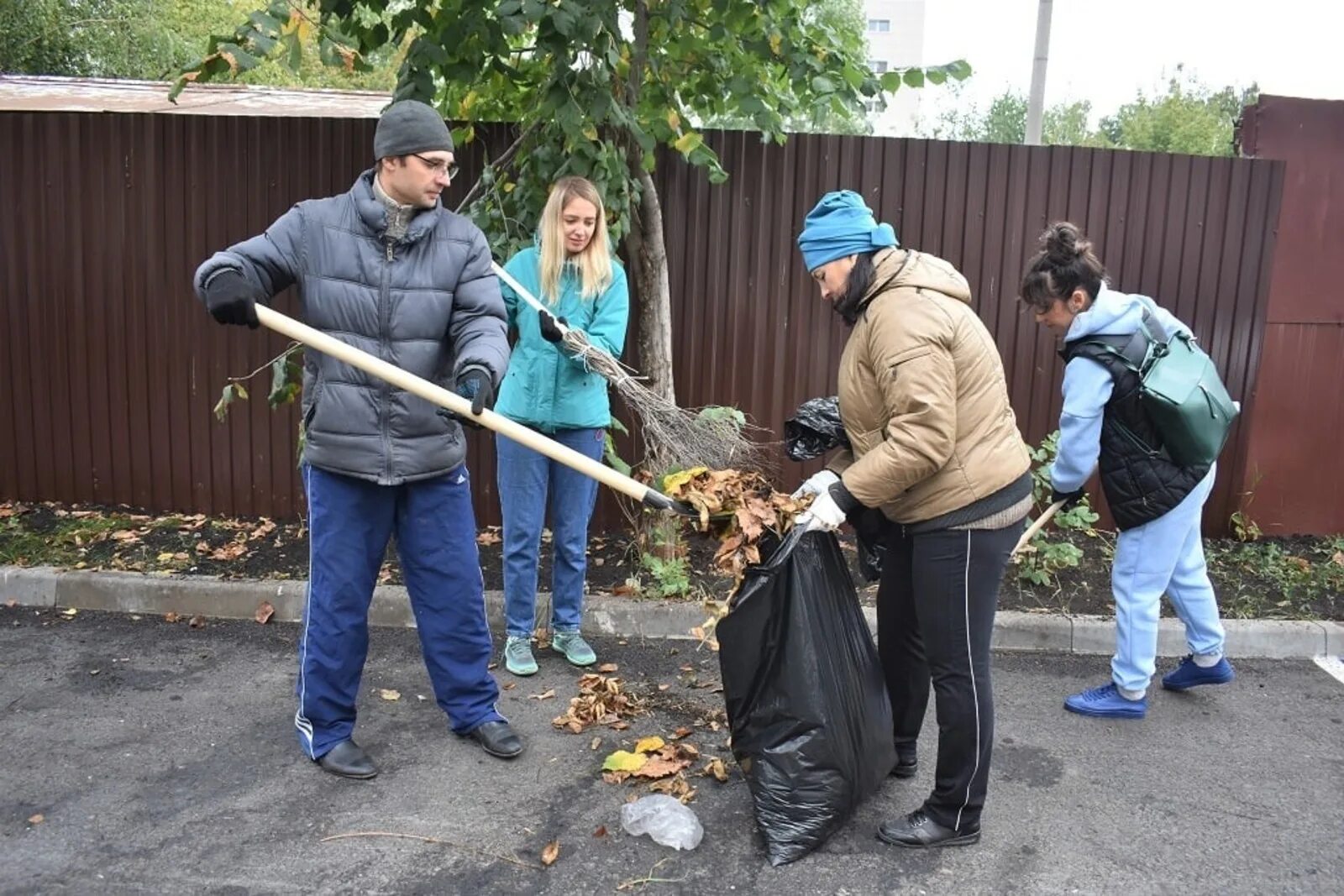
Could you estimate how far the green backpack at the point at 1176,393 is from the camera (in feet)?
12.0

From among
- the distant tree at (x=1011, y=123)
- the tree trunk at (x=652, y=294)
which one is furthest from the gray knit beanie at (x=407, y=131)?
the distant tree at (x=1011, y=123)

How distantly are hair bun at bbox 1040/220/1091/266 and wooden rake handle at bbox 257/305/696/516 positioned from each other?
1.63 m

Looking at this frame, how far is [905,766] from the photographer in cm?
347

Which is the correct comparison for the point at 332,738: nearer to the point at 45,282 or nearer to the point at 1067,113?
the point at 45,282

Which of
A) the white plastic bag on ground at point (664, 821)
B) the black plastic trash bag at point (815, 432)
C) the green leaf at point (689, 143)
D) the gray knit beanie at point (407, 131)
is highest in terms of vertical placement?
the green leaf at point (689, 143)

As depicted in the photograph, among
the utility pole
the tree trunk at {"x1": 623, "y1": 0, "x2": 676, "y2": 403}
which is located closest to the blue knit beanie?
the tree trunk at {"x1": 623, "y1": 0, "x2": 676, "y2": 403}

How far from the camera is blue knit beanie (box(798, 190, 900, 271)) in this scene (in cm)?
289

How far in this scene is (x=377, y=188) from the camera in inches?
130

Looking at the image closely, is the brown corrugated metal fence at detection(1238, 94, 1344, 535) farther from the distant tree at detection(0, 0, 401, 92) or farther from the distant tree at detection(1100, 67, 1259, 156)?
the distant tree at detection(1100, 67, 1259, 156)

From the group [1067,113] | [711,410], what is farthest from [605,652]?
[1067,113]

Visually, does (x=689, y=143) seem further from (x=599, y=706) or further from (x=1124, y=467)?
(x=599, y=706)

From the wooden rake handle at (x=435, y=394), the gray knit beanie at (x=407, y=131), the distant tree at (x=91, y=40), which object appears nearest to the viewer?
the wooden rake handle at (x=435, y=394)

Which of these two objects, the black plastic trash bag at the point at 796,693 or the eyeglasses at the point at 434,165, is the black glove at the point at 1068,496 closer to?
the black plastic trash bag at the point at 796,693

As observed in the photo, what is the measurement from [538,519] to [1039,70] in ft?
31.8
